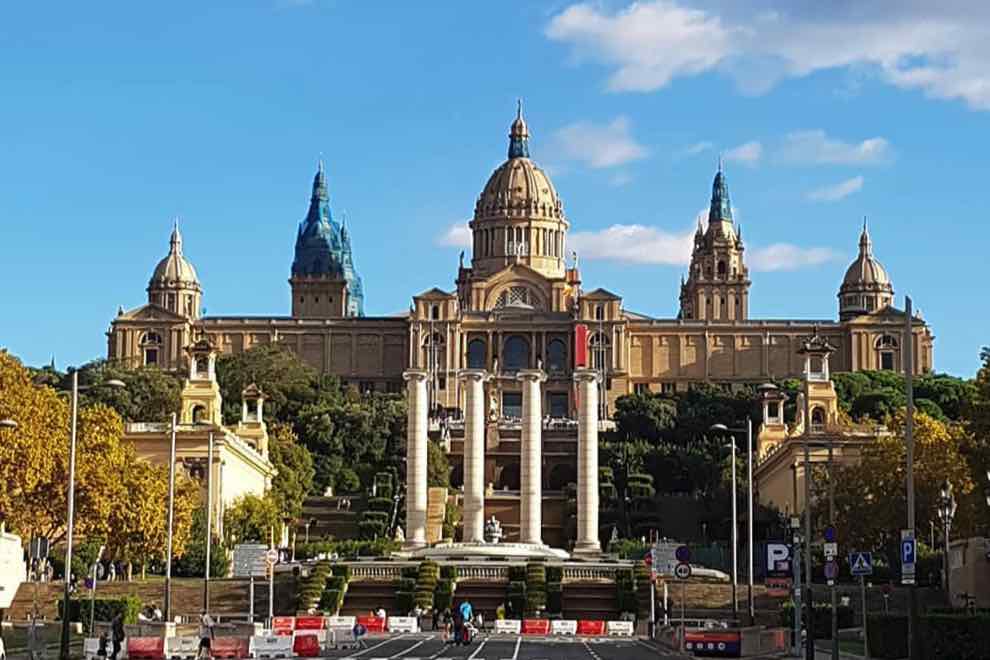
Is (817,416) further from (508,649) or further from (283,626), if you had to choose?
(508,649)

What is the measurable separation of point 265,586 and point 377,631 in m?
13.1

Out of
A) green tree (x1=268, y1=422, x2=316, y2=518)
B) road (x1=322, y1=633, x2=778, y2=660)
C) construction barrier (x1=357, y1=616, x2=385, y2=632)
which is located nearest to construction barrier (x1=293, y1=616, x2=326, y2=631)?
road (x1=322, y1=633, x2=778, y2=660)

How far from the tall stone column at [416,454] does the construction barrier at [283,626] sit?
129 ft

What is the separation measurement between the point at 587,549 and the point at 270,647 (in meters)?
55.7

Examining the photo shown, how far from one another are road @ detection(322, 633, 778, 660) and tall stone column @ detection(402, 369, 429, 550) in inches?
1383

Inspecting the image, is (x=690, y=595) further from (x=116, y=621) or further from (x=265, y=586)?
(x=116, y=621)

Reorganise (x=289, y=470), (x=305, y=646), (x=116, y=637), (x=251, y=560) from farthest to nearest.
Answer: (x=289, y=470) → (x=251, y=560) → (x=305, y=646) → (x=116, y=637)

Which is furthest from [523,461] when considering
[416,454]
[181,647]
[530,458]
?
[181,647]

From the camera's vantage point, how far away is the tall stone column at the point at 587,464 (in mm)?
122625

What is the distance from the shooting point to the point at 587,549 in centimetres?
12106

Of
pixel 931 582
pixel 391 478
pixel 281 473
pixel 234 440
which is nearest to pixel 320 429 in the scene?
pixel 391 478

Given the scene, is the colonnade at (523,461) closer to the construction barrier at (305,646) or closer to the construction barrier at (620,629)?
the construction barrier at (620,629)

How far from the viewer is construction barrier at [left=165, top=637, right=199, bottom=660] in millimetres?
66300

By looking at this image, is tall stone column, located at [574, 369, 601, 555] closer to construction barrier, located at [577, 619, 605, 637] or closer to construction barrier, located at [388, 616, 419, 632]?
construction barrier, located at [577, 619, 605, 637]
